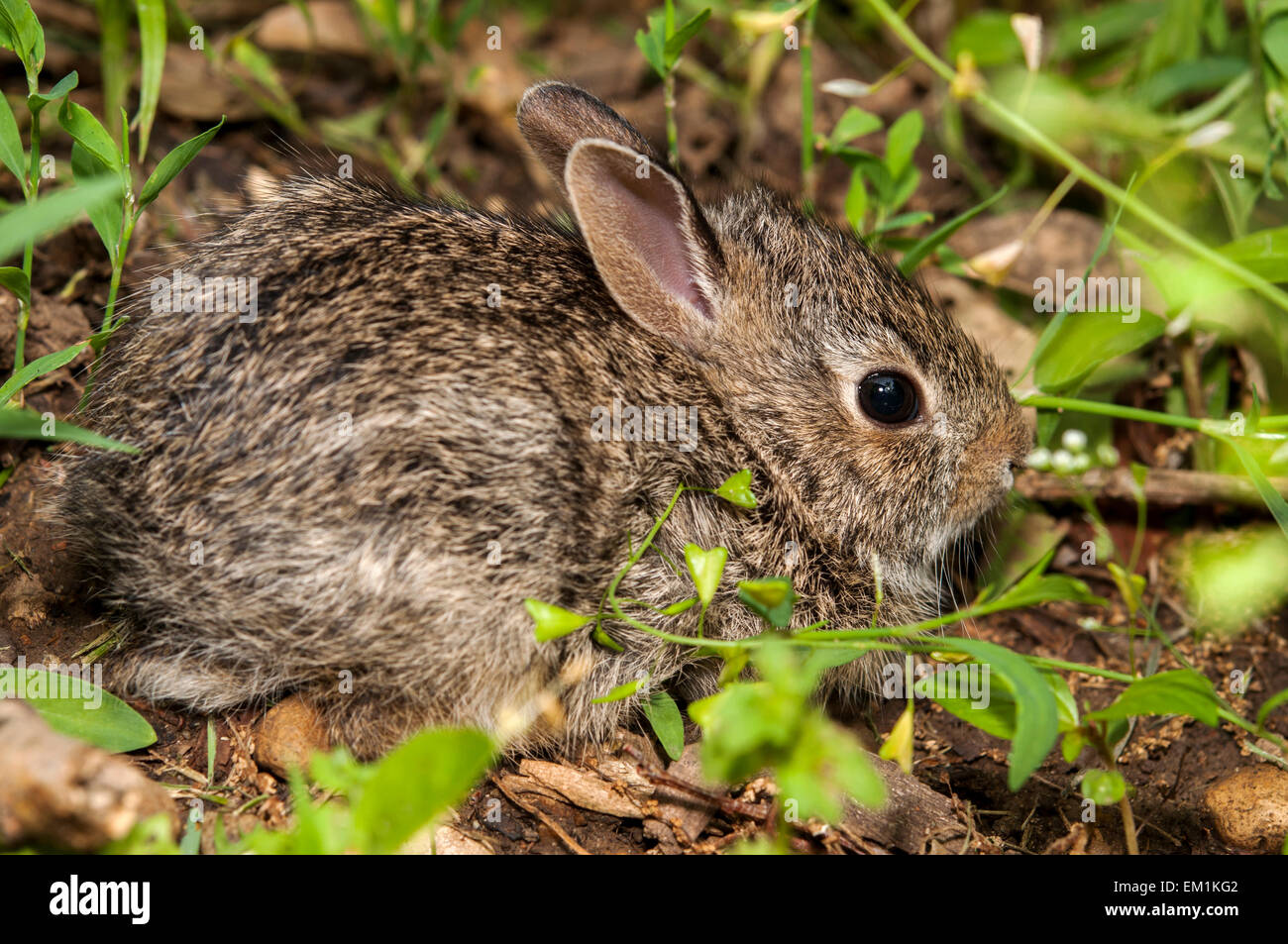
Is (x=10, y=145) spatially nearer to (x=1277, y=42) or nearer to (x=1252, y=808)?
(x=1252, y=808)

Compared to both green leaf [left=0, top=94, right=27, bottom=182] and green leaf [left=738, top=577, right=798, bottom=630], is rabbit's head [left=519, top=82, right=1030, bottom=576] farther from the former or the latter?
green leaf [left=0, top=94, right=27, bottom=182]

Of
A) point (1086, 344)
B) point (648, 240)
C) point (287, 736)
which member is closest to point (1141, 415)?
point (1086, 344)

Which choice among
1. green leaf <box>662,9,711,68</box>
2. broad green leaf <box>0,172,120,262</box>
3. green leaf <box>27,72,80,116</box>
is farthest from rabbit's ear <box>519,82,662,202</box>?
broad green leaf <box>0,172,120,262</box>

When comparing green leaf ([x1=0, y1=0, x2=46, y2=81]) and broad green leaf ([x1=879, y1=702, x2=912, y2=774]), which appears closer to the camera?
broad green leaf ([x1=879, y1=702, x2=912, y2=774])

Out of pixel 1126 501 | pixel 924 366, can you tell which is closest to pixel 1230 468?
pixel 1126 501

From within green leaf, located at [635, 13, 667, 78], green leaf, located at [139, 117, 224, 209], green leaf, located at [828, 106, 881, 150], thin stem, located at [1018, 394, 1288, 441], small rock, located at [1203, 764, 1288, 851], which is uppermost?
green leaf, located at [635, 13, 667, 78]
